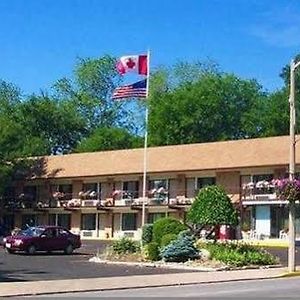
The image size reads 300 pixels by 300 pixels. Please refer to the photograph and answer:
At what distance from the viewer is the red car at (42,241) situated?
3972 cm

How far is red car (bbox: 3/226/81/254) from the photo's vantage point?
3972 centimetres

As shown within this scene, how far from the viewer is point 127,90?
3953 centimetres

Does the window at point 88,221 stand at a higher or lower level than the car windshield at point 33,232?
higher

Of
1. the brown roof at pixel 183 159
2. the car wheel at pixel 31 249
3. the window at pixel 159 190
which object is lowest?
the car wheel at pixel 31 249

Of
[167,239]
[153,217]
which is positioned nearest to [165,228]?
[167,239]

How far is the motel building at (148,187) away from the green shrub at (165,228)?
18.0 m

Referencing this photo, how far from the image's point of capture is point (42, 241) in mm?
40344

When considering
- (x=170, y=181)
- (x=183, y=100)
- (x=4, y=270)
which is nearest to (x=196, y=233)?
(x=4, y=270)

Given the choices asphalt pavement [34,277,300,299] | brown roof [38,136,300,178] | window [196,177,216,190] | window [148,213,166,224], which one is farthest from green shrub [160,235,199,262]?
window [148,213,166,224]

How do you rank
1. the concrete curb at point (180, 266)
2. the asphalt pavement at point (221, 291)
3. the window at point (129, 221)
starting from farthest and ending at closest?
1. the window at point (129, 221)
2. the concrete curb at point (180, 266)
3. the asphalt pavement at point (221, 291)

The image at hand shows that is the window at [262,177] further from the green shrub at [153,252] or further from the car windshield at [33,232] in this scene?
the green shrub at [153,252]

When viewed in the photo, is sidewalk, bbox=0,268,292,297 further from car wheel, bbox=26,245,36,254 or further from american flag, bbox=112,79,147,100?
car wheel, bbox=26,245,36,254

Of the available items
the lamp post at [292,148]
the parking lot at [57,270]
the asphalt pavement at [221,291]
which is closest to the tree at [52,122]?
the parking lot at [57,270]

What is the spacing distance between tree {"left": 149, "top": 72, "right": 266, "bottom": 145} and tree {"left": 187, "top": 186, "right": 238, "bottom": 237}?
47.2 m
